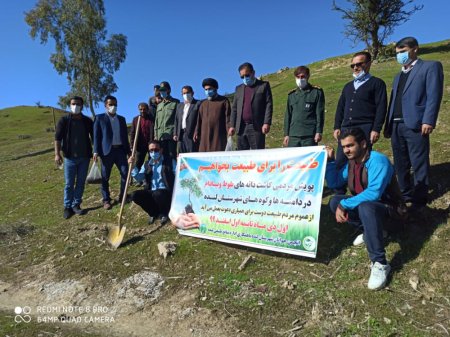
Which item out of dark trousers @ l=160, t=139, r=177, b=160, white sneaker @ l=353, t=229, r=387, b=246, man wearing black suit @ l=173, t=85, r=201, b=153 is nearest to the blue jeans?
dark trousers @ l=160, t=139, r=177, b=160

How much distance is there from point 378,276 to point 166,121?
5638 mm

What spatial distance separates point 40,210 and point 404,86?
9.06 m

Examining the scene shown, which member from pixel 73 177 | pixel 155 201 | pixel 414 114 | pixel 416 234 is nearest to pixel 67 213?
pixel 73 177

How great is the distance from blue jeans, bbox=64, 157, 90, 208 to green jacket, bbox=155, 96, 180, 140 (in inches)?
75.2

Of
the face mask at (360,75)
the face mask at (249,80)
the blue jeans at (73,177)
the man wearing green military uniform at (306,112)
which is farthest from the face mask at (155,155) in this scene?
the face mask at (360,75)

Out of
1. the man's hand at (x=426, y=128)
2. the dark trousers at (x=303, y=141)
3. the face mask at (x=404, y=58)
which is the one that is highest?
the face mask at (x=404, y=58)

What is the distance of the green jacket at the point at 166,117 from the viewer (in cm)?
836

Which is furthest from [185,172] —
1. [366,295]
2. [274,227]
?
[366,295]

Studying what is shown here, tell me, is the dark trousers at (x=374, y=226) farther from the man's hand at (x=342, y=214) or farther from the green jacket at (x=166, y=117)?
the green jacket at (x=166, y=117)

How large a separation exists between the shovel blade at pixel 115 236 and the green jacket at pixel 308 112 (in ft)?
12.1

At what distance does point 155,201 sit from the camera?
7.39 m

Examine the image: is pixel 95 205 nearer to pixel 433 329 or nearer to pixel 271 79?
pixel 433 329

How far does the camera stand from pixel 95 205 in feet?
29.8

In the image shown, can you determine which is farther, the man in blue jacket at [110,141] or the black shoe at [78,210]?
the black shoe at [78,210]
